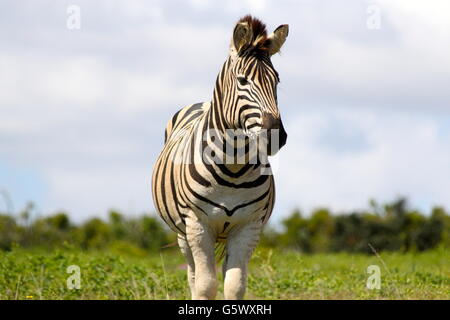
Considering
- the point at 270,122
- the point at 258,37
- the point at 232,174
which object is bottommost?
the point at 232,174

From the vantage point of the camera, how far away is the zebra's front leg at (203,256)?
5492 millimetres

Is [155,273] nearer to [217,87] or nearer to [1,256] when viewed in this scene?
[1,256]

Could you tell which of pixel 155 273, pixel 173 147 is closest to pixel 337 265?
pixel 155 273

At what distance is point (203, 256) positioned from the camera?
553 cm

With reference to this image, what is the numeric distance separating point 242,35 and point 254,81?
0.41 metres

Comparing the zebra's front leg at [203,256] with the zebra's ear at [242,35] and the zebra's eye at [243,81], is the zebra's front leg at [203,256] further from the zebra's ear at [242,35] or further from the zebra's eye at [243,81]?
the zebra's ear at [242,35]

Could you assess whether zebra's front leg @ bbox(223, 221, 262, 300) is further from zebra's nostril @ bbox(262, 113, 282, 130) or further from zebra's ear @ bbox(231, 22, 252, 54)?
zebra's ear @ bbox(231, 22, 252, 54)

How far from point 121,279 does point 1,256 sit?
6.36 feet

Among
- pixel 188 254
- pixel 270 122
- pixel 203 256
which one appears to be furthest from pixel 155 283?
pixel 270 122

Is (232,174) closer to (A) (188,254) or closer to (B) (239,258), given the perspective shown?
(B) (239,258)

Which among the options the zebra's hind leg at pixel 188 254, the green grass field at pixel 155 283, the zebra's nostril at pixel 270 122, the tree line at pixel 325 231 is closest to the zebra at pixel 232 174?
the zebra's nostril at pixel 270 122

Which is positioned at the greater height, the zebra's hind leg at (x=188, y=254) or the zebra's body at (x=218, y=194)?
the zebra's body at (x=218, y=194)

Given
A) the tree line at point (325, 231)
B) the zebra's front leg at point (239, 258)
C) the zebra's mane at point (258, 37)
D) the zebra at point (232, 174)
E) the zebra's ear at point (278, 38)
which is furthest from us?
the tree line at point (325, 231)
